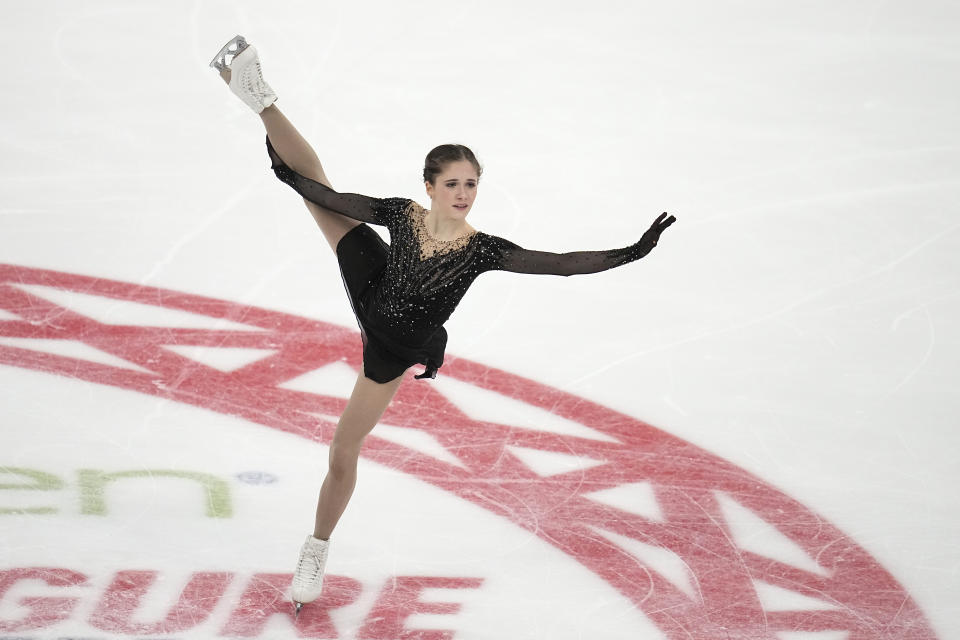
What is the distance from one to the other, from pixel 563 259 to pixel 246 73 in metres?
1.16

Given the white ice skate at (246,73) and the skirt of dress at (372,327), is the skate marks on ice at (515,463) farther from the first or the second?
the white ice skate at (246,73)

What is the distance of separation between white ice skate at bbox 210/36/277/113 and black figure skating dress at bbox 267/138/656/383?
204mm

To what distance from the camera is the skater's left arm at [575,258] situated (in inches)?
137

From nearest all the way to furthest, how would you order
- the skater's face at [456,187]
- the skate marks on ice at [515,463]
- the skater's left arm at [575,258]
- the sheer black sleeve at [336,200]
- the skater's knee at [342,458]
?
the skater's left arm at [575,258], the skater's face at [456,187], the sheer black sleeve at [336,200], the skater's knee at [342,458], the skate marks on ice at [515,463]

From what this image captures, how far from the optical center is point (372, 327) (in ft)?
→ 12.8

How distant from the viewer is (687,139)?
780 centimetres

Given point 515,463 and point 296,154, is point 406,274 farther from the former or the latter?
point 515,463

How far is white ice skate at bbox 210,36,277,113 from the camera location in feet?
12.9

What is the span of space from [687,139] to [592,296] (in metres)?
2.01

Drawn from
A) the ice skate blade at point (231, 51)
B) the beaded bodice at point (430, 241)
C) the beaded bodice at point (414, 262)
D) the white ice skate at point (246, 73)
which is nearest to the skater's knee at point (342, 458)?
the beaded bodice at point (414, 262)

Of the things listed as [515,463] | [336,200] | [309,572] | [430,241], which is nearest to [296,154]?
[336,200]

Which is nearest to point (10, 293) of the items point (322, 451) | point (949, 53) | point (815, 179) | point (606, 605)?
point (322, 451)

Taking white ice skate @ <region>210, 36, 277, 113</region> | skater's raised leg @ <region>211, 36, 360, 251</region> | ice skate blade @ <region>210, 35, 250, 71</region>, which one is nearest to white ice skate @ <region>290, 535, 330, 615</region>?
skater's raised leg @ <region>211, 36, 360, 251</region>

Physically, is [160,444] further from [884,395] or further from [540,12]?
[540,12]
